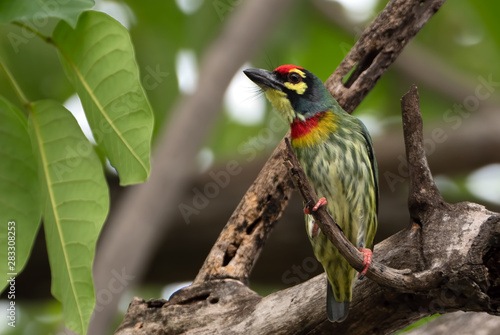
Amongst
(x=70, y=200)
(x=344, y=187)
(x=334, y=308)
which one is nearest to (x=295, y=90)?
(x=344, y=187)

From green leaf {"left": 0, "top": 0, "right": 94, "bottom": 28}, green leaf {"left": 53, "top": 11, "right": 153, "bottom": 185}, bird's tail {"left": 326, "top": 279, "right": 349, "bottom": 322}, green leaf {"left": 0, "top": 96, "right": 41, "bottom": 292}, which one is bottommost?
green leaf {"left": 0, "top": 96, "right": 41, "bottom": 292}

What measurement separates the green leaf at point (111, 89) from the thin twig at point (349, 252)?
48 centimetres

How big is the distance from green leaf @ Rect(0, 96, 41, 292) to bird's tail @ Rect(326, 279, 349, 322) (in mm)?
1086

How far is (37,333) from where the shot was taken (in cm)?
559

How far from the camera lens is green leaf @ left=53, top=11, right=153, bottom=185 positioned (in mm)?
2287

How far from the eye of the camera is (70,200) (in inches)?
97.9

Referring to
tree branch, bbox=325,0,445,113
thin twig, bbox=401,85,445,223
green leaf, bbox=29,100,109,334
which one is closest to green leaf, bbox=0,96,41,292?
green leaf, bbox=29,100,109,334

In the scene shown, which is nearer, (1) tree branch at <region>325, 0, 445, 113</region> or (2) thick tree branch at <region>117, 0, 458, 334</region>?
(2) thick tree branch at <region>117, 0, 458, 334</region>

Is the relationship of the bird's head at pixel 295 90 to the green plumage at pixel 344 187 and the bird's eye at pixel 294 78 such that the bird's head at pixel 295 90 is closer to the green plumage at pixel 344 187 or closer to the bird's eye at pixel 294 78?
the bird's eye at pixel 294 78

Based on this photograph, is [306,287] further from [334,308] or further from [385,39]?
[385,39]

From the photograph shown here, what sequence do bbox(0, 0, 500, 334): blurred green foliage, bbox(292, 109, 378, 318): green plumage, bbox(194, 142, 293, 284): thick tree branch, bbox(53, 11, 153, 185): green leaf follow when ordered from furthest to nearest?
bbox(0, 0, 500, 334): blurred green foliage, bbox(194, 142, 293, 284): thick tree branch, bbox(292, 109, 378, 318): green plumage, bbox(53, 11, 153, 185): green leaf

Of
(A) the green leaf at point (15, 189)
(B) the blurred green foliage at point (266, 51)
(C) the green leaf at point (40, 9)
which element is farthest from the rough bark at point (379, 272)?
(B) the blurred green foliage at point (266, 51)

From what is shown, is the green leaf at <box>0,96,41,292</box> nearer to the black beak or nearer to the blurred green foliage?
the black beak

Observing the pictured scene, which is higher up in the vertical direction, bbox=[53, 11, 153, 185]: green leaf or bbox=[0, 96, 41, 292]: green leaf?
bbox=[53, 11, 153, 185]: green leaf
